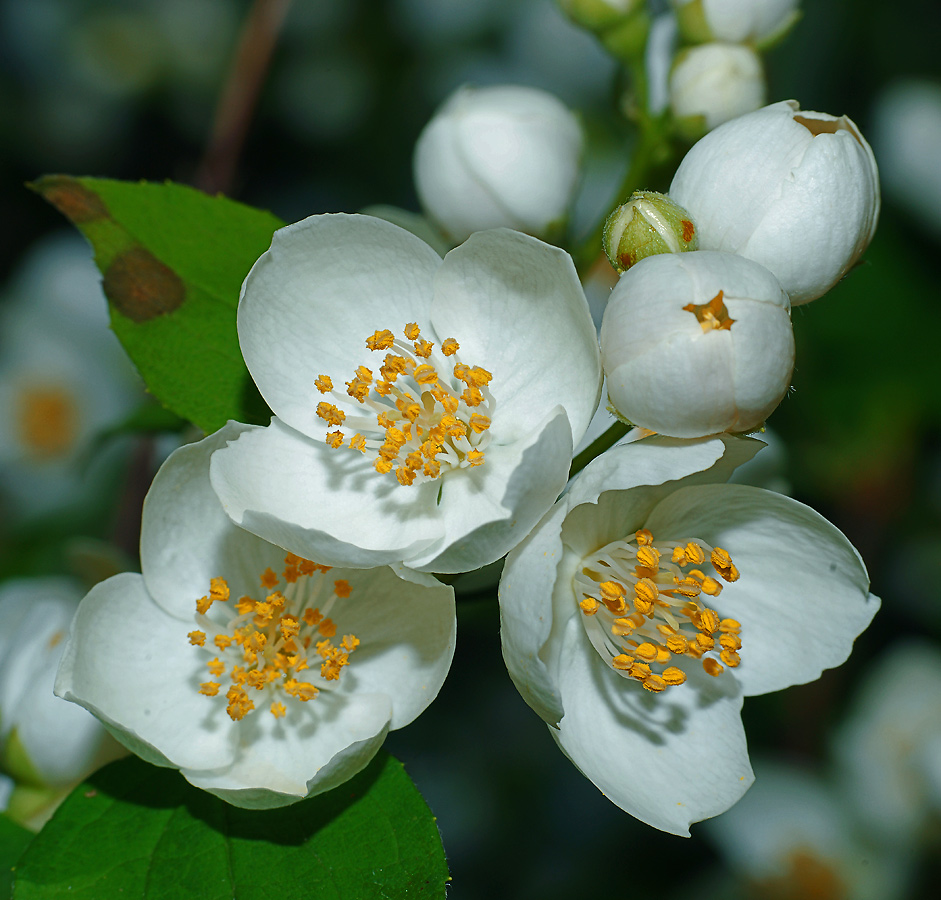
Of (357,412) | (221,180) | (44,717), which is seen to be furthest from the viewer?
(221,180)

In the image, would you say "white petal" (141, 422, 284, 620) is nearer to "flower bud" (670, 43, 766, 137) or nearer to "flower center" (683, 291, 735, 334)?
"flower center" (683, 291, 735, 334)

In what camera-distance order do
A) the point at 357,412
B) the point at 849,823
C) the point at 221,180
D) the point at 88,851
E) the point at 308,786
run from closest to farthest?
the point at 308,786
the point at 88,851
the point at 357,412
the point at 221,180
the point at 849,823

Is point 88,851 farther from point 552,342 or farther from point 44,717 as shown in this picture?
point 552,342

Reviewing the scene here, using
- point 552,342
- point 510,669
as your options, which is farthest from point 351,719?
point 552,342

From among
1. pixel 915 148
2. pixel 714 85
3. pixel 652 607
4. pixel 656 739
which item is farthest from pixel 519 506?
pixel 915 148

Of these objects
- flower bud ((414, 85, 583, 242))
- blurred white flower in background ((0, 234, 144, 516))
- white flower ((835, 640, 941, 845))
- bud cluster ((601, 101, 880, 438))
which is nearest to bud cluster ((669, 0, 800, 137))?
flower bud ((414, 85, 583, 242))

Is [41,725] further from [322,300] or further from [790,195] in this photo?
[790,195]
